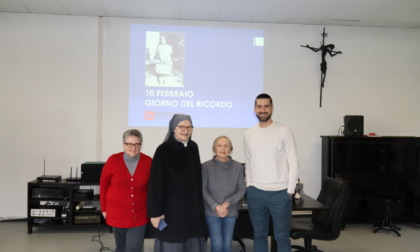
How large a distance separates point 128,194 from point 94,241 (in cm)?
214

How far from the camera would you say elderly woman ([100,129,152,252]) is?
2760mm

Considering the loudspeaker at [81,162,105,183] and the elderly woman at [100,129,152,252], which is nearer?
the elderly woman at [100,129,152,252]

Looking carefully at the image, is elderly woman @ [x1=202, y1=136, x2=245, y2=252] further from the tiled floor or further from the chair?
the tiled floor

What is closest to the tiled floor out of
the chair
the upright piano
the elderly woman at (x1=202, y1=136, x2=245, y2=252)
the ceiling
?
the upright piano

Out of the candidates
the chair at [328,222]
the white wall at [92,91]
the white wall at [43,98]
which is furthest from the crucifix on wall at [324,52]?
the white wall at [43,98]

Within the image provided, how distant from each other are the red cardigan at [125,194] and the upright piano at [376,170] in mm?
3473

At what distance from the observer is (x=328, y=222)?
3656 millimetres

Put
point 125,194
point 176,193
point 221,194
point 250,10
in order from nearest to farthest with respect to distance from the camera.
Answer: point 176,193
point 125,194
point 221,194
point 250,10

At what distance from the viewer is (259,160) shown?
3.12m

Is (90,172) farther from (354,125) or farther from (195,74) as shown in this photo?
(354,125)

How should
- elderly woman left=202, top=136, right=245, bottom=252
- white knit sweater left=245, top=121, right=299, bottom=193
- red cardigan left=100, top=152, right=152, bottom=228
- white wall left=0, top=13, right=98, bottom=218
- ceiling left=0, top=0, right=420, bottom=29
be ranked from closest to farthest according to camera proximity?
red cardigan left=100, top=152, right=152, bottom=228, elderly woman left=202, top=136, right=245, bottom=252, white knit sweater left=245, top=121, right=299, bottom=193, ceiling left=0, top=0, right=420, bottom=29, white wall left=0, top=13, right=98, bottom=218

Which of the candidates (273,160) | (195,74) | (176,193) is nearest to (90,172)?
(195,74)

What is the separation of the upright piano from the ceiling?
1.79 m

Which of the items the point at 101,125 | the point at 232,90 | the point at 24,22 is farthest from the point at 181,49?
the point at 24,22
